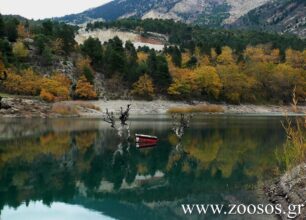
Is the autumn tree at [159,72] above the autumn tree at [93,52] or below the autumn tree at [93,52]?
below

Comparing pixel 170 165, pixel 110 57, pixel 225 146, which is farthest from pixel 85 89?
pixel 170 165

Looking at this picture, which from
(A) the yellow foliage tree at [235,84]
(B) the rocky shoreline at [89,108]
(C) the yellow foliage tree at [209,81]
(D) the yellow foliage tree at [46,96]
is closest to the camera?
(B) the rocky shoreline at [89,108]

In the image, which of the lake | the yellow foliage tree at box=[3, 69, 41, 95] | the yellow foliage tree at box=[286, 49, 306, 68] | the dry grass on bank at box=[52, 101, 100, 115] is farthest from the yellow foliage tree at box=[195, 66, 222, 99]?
the lake

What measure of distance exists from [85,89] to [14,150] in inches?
2434

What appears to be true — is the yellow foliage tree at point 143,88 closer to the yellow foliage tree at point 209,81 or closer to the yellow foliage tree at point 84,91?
the yellow foliage tree at point 84,91

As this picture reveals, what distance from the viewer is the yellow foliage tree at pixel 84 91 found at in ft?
330

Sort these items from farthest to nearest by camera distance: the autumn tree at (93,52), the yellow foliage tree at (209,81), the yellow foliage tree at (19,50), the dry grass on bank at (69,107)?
the yellow foliage tree at (209,81) < the autumn tree at (93,52) < the yellow foliage tree at (19,50) < the dry grass on bank at (69,107)

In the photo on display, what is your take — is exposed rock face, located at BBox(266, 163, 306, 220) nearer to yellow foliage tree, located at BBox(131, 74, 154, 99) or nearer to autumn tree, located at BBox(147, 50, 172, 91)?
yellow foliage tree, located at BBox(131, 74, 154, 99)

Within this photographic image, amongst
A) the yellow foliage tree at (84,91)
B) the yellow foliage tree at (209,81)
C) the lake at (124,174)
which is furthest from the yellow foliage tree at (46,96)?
the yellow foliage tree at (209,81)

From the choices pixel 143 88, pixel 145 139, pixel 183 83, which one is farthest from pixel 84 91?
pixel 145 139

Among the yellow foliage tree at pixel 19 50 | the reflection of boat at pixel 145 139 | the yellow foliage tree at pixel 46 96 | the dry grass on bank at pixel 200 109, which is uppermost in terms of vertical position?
the yellow foliage tree at pixel 19 50

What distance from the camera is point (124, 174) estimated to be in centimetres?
3081

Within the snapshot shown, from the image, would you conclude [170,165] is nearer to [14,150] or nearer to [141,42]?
[14,150]

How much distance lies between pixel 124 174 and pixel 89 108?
63407mm
